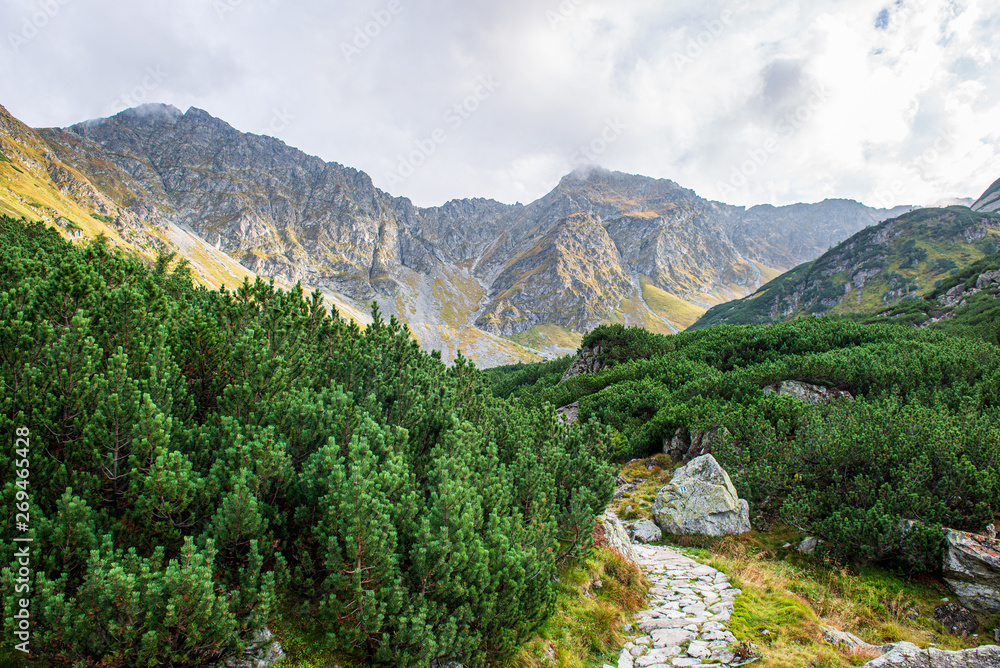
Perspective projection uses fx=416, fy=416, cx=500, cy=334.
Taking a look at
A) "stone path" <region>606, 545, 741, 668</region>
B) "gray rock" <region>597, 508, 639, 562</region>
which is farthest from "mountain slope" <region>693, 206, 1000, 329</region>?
"gray rock" <region>597, 508, 639, 562</region>

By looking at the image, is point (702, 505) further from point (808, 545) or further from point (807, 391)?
point (807, 391)

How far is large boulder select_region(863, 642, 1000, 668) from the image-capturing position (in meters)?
6.32

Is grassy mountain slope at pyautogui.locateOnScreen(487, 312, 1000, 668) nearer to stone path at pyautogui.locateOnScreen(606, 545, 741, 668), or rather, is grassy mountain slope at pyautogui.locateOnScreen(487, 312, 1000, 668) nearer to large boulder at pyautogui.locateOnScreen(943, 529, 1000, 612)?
large boulder at pyautogui.locateOnScreen(943, 529, 1000, 612)

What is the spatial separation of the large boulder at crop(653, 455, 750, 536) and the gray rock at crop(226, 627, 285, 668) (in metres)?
14.1

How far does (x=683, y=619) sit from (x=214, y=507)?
9.28 meters

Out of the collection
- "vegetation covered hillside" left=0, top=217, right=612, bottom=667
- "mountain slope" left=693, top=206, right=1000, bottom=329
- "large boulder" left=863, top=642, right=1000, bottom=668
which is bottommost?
"large boulder" left=863, top=642, right=1000, bottom=668

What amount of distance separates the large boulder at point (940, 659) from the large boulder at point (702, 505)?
7990mm

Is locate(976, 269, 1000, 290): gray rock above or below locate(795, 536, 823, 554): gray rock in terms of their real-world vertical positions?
above

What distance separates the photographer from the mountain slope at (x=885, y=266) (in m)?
134

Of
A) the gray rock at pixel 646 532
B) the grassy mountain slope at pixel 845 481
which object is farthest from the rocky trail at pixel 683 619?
the gray rock at pixel 646 532

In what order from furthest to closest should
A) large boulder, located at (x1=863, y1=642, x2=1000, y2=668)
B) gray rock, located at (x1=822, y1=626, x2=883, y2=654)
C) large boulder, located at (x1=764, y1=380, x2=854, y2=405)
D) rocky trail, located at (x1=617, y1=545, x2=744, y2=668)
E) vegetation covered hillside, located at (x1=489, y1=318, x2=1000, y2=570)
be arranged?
large boulder, located at (x1=764, y1=380, x2=854, y2=405) → vegetation covered hillside, located at (x1=489, y1=318, x2=1000, y2=570) → rocky trail, located at (x1=617, y1=545, x2=744, y2=668) → gray rock, located at (x1=822, y1=626, x2=883, y2=654) → large boulder, located at (x1=863, y1=642, x2=1000, y2=668)

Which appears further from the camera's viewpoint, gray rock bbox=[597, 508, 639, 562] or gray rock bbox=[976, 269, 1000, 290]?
gray rock bbox=[976, 269, 1000, 290]

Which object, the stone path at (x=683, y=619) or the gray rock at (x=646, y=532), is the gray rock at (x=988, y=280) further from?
the stone path at (x=683, y=619)

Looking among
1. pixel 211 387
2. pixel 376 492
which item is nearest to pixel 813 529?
pixel 376 492
